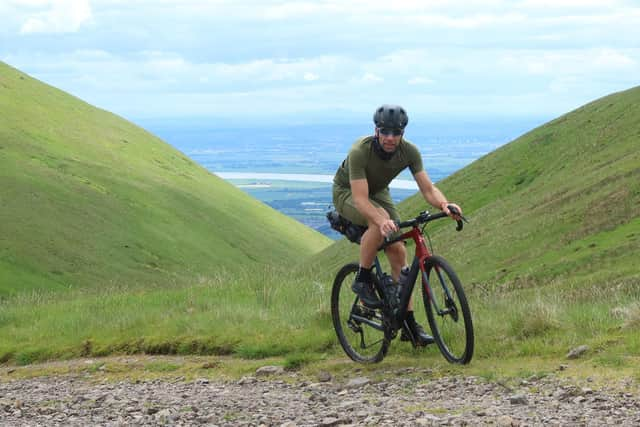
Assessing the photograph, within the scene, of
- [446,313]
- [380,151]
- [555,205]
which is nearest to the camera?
[446,313]

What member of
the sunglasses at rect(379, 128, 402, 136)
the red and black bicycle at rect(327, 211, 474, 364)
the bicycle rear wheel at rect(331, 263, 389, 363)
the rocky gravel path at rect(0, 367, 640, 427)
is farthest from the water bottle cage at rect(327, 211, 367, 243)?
the rocky gravel path at rect(0, 367, 640, 427)

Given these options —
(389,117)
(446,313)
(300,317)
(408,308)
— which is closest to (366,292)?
(408,308)

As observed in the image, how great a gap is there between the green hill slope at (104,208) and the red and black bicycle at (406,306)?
57.8 m

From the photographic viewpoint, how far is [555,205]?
5322 centimetres

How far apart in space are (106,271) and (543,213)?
191 ft

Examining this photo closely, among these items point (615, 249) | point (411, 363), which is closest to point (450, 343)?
point (411, 363)

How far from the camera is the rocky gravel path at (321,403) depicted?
7.58 m

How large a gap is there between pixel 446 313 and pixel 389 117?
2416 millimetres

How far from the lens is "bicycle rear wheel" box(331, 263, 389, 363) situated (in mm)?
10781

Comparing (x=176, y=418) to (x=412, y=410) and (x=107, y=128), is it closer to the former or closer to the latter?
(x=412, y=410)

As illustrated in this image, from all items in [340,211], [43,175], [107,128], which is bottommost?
[340,211]

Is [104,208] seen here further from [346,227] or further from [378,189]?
[378,189]

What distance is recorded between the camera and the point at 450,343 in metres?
10.2

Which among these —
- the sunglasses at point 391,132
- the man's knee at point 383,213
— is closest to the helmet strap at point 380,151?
the sunglasses at point 391,132
